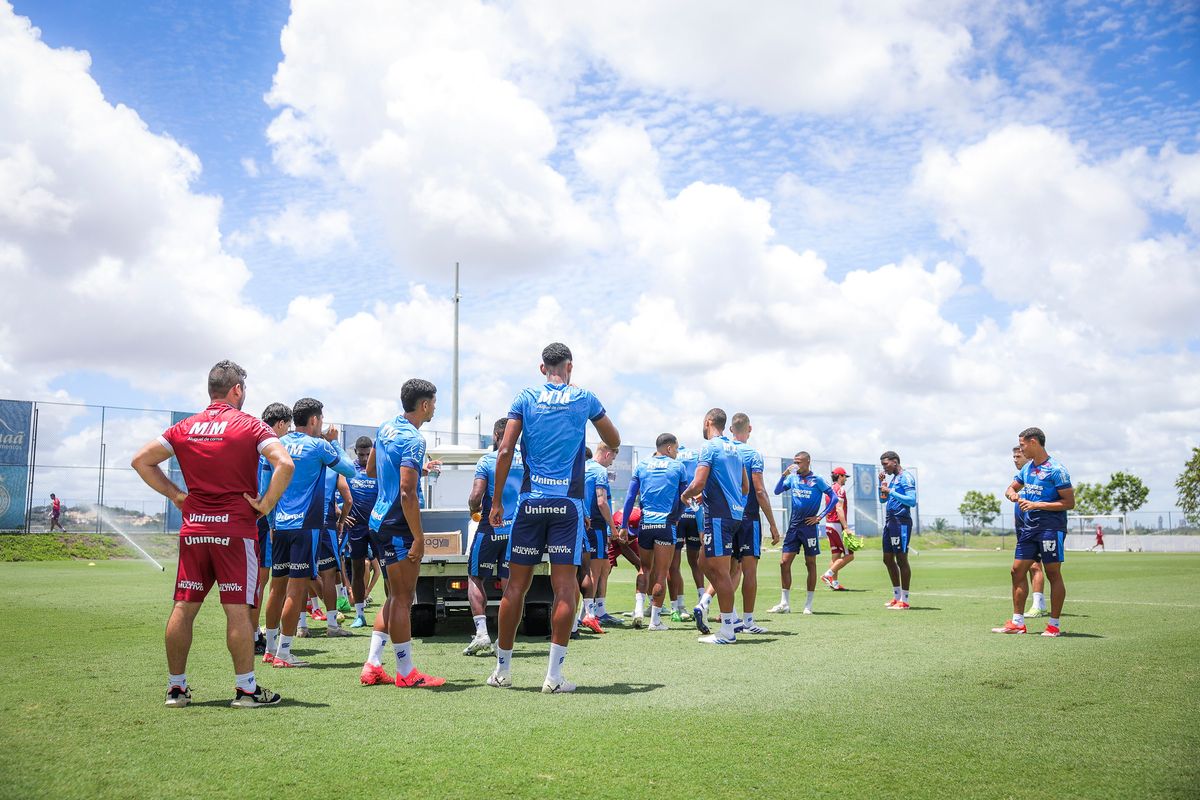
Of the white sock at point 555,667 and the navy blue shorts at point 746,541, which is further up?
the navy blue shorts at point 746,541

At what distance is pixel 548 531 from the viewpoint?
630 centimetres

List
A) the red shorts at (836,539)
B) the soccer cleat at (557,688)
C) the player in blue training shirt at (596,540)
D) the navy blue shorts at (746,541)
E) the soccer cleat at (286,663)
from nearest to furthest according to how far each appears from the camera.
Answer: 1. the soccer cleat at (557,688)
2. the soccer cleat at (286,663)
3. the navy blue shorts at (746,541)
4. the player in blue training shirt at (596,540)
5. the red shorts at (836,539)

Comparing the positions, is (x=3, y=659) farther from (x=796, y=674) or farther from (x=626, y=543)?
(x=626, y=543)

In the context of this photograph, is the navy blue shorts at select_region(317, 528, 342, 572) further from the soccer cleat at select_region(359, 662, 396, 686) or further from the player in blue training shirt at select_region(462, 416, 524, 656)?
the soccer cleat at select_region(359, 662, 396, 686)

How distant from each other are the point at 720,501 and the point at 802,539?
13.9ft

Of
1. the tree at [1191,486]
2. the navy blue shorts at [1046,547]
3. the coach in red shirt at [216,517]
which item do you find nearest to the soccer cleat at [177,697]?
the coach in red shirt at [216,517]

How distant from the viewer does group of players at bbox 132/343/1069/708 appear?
217 inches

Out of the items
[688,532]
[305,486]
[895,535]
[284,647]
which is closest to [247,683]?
[284,647]

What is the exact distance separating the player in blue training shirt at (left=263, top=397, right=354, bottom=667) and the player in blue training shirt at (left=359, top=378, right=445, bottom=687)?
1282 millimetres

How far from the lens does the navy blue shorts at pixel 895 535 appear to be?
1273 cm

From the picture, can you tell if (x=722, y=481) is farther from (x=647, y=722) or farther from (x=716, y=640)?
(x=647, y=722)

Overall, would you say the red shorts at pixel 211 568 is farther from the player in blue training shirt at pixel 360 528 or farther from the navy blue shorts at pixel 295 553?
the player in blue training shirt at pixel 360 528

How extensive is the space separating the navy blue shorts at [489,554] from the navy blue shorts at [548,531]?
2.39 meters

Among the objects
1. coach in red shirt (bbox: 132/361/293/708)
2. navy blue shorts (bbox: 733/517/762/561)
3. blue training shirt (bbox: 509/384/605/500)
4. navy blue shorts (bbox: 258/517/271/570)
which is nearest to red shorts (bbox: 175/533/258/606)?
coach in red shirt (bbox: 132/361/293/708)
